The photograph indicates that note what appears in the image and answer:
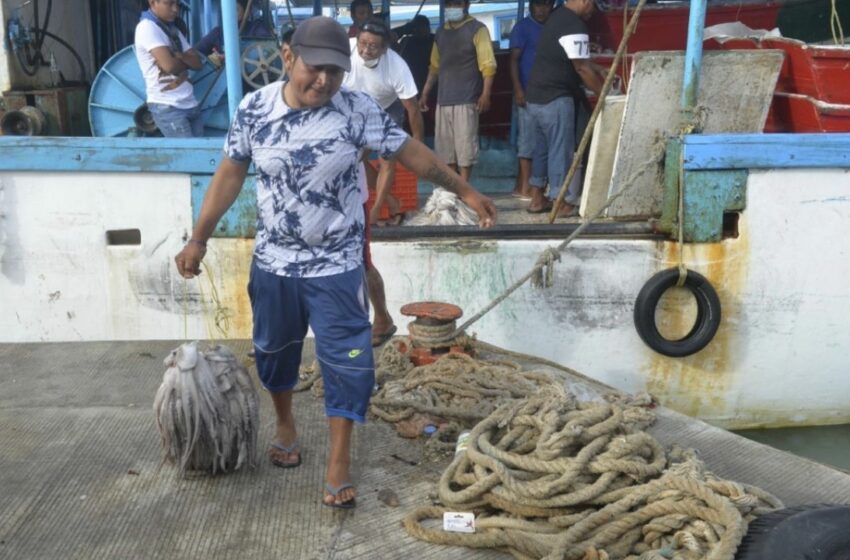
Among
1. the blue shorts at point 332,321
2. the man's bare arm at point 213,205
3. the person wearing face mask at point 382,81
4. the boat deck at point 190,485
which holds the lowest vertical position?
the boat deck at point 190,485

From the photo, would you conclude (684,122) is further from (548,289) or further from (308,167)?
(308,167)

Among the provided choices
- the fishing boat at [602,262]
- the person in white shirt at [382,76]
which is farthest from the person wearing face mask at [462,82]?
the fishing boat at [602,262]

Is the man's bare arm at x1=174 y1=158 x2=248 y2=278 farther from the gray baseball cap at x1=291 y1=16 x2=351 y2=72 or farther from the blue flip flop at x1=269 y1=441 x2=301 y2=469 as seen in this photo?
the blue flip flop at x1=269 y1=441 x2=301 y2=469

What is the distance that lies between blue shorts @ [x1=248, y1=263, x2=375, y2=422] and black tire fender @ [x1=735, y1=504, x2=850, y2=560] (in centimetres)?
131

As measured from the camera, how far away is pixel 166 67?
6.19 meters

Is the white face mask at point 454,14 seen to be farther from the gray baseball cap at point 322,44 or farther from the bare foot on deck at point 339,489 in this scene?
the bare foot on deck at point 339,489

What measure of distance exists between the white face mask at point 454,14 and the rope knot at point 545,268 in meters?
2.69

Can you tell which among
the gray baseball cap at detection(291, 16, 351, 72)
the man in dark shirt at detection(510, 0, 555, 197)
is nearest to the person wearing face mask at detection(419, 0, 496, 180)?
the man in dark shirt at detection(510, 0, 555, 197)

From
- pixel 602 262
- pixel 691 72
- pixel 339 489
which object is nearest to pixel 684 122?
pixel 691 72

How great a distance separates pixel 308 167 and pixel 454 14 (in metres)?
4.78

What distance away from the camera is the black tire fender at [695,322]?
557cm

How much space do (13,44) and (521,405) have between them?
5.22 m

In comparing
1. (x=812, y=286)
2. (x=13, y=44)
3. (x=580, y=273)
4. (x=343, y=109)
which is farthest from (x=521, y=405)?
(x=13, y=44)

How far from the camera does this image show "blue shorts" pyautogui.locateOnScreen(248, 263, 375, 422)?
309 centimetres
